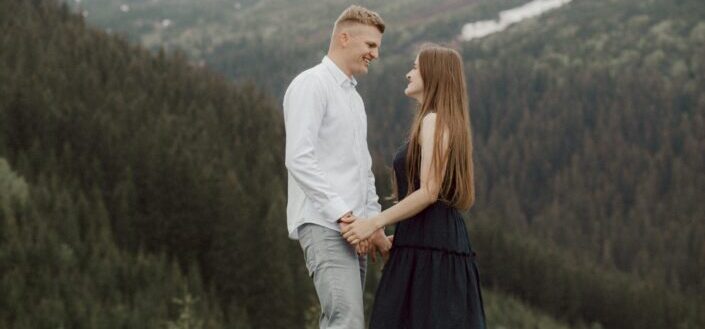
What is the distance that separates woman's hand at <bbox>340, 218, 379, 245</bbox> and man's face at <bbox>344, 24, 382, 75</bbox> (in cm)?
98

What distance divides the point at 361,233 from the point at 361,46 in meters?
1.20

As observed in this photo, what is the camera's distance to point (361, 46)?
7.86 meters

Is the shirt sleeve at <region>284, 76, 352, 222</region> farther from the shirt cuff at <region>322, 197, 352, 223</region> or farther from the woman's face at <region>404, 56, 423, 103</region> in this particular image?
the woman's face at <region>404, 56, 423, 103</region>

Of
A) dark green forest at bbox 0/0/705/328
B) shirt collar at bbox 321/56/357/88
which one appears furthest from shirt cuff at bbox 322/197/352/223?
dark green forest at bbox 0/0/705/328

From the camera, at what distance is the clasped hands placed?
758cm

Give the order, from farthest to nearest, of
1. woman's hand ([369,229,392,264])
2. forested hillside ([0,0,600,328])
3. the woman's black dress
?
forested hillside ([0,0,600,328]) < woman's hand ([369,229,392,264]) < the woman's black dress

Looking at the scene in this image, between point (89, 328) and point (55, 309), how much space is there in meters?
2.45

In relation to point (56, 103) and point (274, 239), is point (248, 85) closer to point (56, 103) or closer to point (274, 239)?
point (56, 103)

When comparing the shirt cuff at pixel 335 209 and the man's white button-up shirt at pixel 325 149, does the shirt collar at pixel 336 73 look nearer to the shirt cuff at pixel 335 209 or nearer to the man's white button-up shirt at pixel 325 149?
the man's white button-up shirt at pixel 325 149

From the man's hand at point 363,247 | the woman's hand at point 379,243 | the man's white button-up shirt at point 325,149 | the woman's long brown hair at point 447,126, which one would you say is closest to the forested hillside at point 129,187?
the woman's hand at point 379,243

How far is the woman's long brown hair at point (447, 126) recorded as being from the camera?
7.58 m

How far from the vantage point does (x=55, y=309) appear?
238ft

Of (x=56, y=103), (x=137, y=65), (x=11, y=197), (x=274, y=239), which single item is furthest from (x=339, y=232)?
(x=137, y=65)

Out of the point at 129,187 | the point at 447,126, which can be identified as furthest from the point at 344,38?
the point at 129,187
